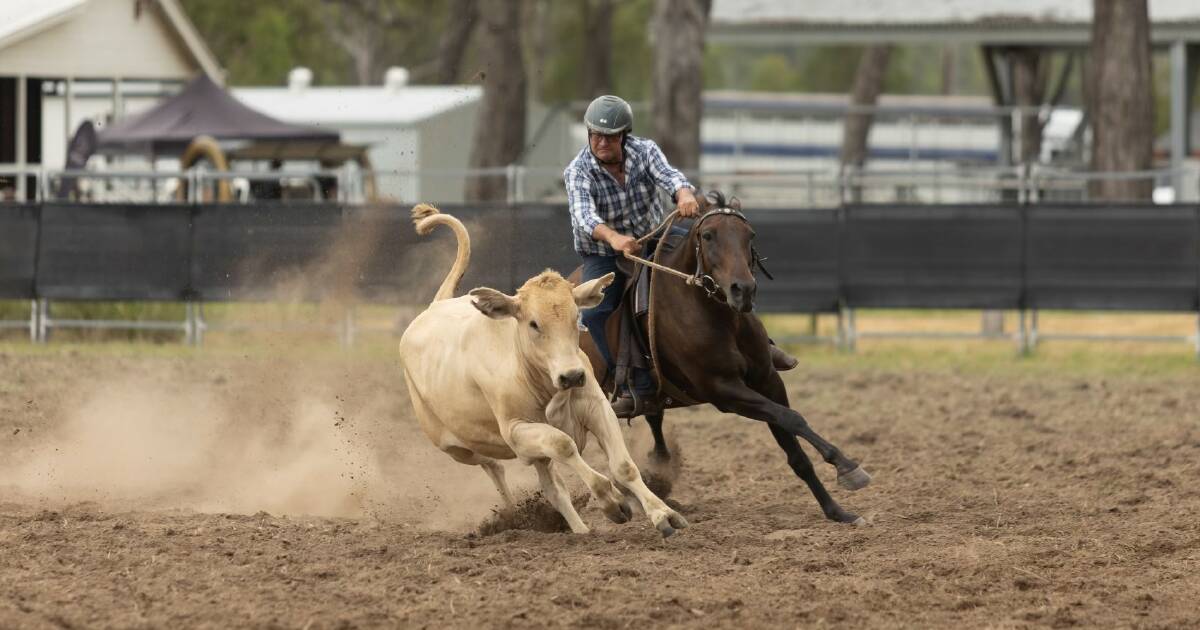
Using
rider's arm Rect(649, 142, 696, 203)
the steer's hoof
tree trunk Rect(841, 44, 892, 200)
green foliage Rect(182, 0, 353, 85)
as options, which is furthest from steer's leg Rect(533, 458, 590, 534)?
green foliage Rect(182, 0, 353, 85)

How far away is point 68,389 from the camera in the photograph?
43.6ft

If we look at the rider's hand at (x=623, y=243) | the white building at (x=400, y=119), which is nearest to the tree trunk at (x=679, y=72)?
the white building at (x=400, y=119)

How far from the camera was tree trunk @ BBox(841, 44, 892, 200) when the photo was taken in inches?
1446

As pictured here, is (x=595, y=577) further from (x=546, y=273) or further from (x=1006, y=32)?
(x=1006, y=32)

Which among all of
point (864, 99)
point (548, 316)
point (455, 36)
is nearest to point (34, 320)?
point (548, 316)

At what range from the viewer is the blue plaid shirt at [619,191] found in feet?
27.4

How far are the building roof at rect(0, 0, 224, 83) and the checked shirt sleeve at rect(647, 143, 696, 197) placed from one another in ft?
57.2

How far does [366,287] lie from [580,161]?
7.79m

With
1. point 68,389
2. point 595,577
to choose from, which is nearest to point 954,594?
point 595,577

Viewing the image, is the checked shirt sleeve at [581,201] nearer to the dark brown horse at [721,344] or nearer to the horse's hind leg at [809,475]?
the dark brown horse at [721,344]

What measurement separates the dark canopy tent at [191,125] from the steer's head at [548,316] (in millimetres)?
19041

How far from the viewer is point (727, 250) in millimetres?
7719

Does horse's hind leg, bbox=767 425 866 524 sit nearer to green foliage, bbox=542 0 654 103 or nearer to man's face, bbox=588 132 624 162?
man's face, bbox=588 132 624 162

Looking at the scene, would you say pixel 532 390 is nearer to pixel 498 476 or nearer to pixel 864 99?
pixel 498 476
